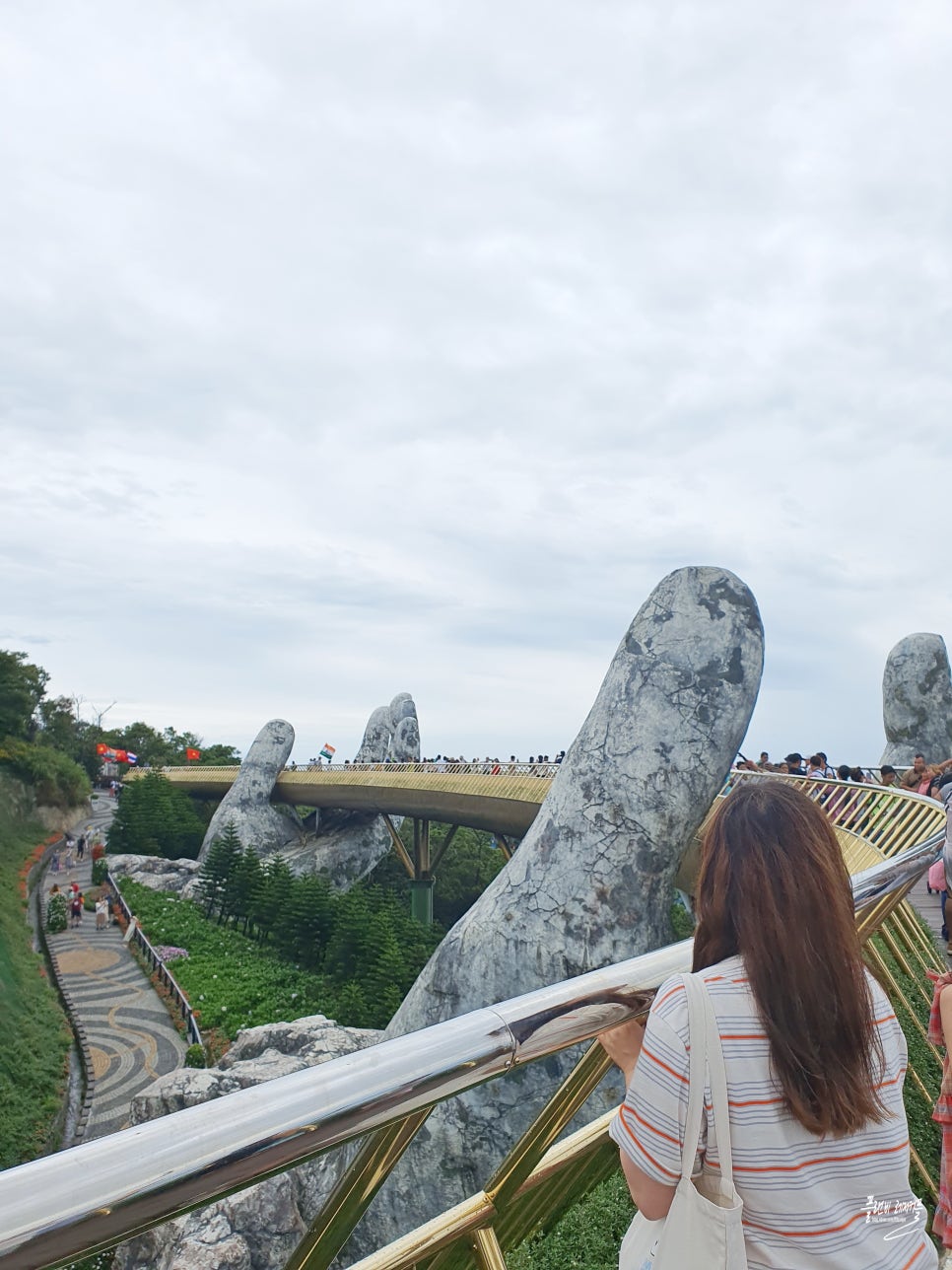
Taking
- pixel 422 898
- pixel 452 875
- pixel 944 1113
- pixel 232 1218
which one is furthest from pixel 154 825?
pixel 944 1113

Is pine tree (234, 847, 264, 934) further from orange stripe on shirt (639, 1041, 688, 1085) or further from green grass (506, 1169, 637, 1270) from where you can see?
orange stripe on shirt (639, 1041, 688, 1085)

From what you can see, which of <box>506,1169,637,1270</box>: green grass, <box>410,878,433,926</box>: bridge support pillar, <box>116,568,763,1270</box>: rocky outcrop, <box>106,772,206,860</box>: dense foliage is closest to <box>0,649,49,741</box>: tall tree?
<box>106,772,206,860</box>: dense foliage

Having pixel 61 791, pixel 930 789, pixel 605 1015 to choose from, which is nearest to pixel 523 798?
pixel 930 789

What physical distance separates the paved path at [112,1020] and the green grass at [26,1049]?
57 cm

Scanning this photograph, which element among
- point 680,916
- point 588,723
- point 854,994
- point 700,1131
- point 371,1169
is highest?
point 588,723

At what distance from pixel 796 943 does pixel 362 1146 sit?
0.66 meters

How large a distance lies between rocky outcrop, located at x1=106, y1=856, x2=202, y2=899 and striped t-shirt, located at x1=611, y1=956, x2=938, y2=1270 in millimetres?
28302

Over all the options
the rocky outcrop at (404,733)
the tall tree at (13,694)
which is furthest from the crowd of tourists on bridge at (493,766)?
the tall tree at (13,694)

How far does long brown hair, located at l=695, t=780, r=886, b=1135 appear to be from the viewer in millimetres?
1244

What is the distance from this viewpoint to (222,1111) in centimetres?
101

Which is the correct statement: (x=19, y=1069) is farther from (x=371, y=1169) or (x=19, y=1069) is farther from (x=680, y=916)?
(x=371, y=1169)

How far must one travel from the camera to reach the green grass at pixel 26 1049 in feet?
44.0

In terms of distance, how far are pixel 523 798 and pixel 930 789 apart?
10971mm

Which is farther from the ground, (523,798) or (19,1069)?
(523,798)
